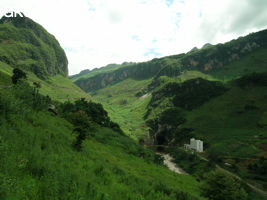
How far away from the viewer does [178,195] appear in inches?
650

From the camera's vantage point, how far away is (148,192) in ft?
47.9

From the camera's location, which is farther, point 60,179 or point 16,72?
point 16,72

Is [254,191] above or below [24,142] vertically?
below

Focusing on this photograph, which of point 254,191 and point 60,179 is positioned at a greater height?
point 60,179

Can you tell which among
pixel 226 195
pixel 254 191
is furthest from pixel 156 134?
pixel 226 195

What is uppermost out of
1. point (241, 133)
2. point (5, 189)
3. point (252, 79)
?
point (252, 79)

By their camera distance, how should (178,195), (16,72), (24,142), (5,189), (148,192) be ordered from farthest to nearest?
(16,72) → (178,195) → (148,192) → (24,142) → (5,189)

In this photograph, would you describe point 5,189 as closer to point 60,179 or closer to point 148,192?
point 60,179

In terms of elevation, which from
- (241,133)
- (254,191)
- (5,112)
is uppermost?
(5,112)

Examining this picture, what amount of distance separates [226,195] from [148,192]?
24617 millimetres

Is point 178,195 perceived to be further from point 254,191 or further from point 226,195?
point 254,191


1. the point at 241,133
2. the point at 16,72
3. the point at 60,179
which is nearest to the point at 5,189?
the point at 60,179

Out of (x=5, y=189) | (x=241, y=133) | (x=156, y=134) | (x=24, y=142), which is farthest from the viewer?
(x=156, y=134)

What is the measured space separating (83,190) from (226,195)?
1225 inches
